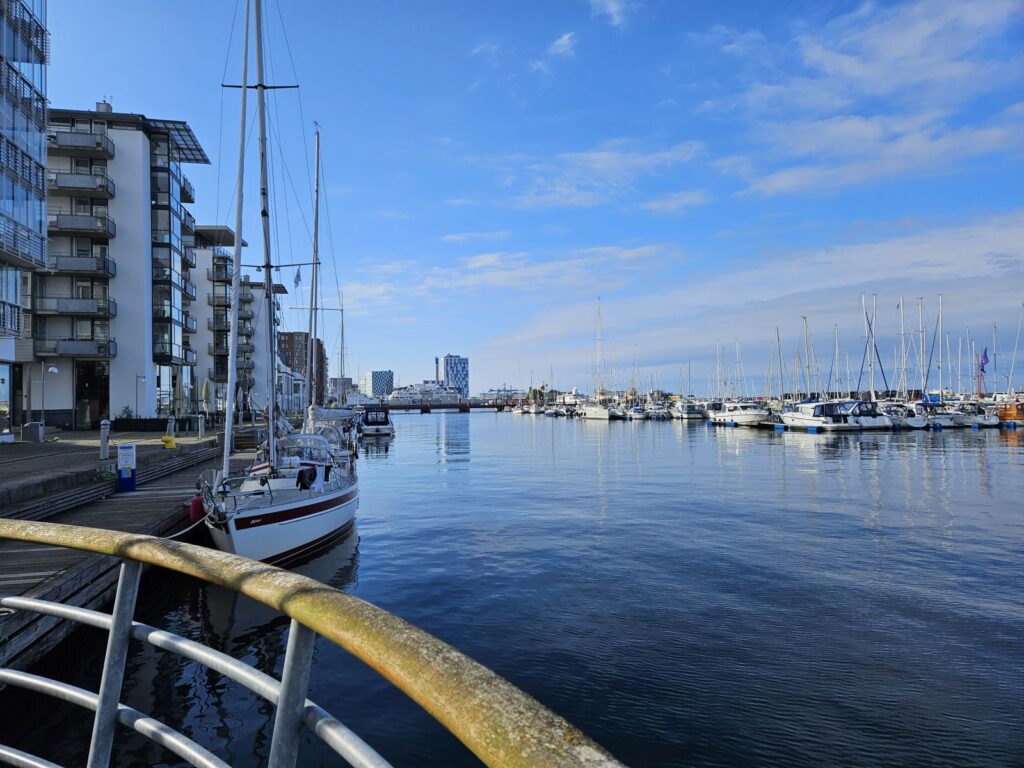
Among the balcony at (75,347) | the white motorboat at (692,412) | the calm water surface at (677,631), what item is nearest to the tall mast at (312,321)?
the calm water surface at (677,631)

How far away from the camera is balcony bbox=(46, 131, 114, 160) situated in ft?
148

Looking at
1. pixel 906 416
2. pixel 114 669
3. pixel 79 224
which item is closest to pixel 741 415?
pixel 906 416

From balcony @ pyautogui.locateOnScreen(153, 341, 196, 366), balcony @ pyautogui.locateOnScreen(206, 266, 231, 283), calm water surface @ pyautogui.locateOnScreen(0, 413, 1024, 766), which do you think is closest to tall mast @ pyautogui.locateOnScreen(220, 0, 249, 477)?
calm water surface @ pyautogui.locateOnScreen(0, 413, 1024, 766)

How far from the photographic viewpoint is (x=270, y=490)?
52.6ft

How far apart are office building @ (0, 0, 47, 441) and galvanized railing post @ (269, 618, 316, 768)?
3493 cm

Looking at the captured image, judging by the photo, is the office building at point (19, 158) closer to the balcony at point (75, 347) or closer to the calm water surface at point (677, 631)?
the balcony at point (75, 347)

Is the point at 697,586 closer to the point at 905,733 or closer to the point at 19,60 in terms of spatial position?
the point at 905,733

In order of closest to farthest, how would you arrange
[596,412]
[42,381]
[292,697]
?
[292,697], [42,381], [596,412]

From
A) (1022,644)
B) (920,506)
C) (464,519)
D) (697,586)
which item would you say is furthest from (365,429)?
(1022,644)

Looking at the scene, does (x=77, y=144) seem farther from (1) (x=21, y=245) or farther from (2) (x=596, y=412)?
(2) (x=596, y=412)

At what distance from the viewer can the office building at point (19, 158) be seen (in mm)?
29328

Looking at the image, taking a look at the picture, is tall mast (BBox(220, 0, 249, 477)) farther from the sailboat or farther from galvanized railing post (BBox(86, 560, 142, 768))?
galvanized railing post (BBox(86, 560, 142, 768))

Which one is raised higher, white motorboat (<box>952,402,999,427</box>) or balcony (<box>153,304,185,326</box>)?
balcony (<box>153,304,185,326</box>)

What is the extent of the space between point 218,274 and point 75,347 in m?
27.7
